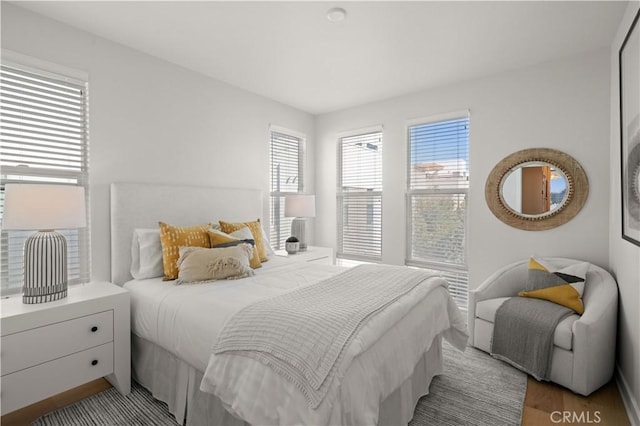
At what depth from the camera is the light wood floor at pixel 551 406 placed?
6.43 feet

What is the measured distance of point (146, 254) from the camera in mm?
2604

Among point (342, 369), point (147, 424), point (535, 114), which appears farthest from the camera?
point (535, 114)

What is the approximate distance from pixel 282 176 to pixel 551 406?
3523 mm

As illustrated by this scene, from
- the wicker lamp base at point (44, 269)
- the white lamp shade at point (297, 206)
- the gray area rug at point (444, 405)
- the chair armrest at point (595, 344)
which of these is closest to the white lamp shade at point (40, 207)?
the wicker lamp base at point (44, 269)

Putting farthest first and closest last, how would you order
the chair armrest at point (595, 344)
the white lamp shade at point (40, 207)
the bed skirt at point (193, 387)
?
the chair armrest at point (595, 344), the white lamp shade at point (40, 207), the bed skirt at point (193, 387)

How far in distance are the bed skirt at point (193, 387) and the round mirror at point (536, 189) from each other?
167cm

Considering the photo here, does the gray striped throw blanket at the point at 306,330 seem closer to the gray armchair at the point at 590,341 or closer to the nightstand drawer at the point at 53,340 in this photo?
the nightstand drawer at the point at 53,340

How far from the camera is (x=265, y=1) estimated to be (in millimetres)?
2184

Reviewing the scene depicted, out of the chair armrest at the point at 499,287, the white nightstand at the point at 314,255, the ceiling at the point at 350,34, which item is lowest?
the chair armrest at the point at 499,287

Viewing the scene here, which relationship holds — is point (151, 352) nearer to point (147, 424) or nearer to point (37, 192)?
point (147, 424)

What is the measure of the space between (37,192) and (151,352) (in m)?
1.22

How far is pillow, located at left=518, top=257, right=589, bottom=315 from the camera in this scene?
2545 millimetres

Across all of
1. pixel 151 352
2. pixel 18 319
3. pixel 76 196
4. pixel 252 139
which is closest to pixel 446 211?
pixel 252 139

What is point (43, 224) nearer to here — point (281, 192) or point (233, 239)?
point (233, 239)
